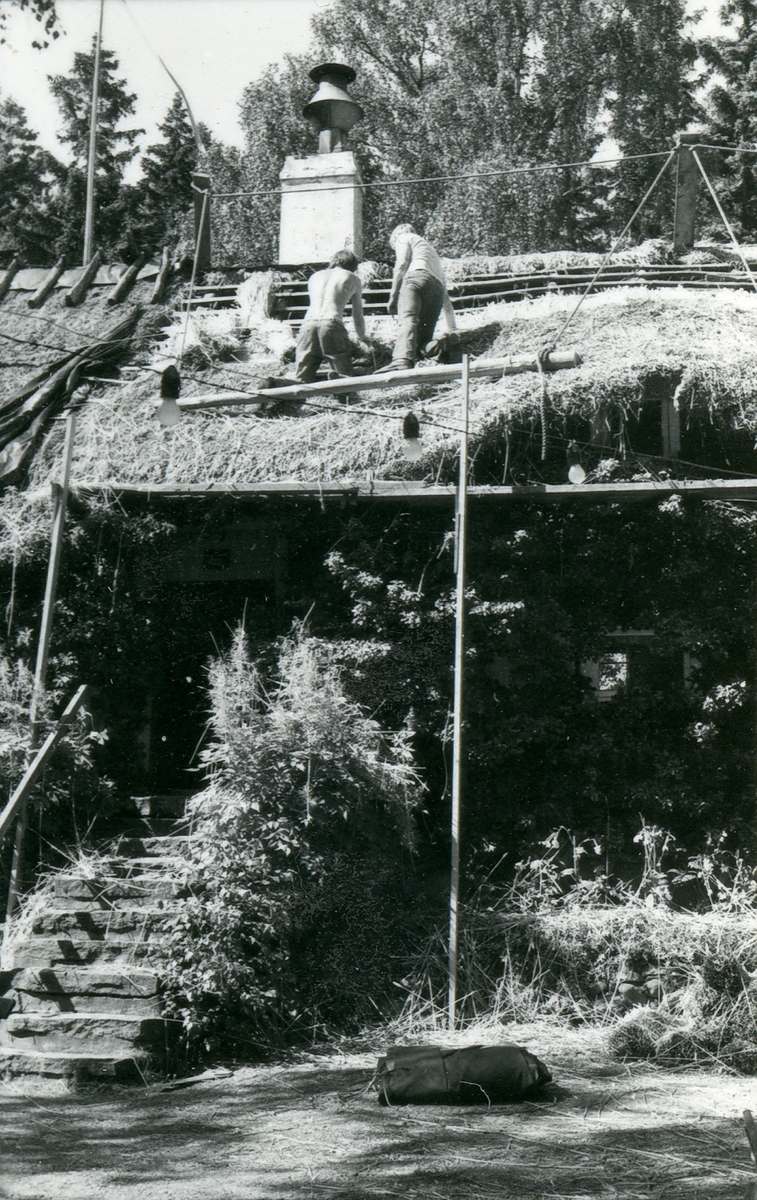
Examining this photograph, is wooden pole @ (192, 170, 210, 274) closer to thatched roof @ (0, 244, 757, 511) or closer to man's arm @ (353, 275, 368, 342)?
thatched roof @ (0, 244, 757, 511)

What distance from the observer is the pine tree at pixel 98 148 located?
1063 inches

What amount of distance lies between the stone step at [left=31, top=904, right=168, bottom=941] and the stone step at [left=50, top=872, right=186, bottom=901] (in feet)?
0.38

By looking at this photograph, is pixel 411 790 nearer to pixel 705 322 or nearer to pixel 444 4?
pixel 705 322

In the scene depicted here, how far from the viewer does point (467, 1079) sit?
24.0ft

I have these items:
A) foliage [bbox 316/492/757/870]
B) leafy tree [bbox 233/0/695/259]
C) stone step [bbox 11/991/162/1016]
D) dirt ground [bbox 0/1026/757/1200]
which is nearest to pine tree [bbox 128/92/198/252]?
leafy tree [bbox 233/0/695/259]

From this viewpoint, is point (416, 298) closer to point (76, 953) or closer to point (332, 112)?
point (332, 112)

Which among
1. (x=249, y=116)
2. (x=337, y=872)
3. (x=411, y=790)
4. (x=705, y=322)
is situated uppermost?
(x=249, y=116)

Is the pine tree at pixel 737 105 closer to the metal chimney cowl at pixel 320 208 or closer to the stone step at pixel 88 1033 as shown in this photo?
the metal chimney cowl at pixel 320 208

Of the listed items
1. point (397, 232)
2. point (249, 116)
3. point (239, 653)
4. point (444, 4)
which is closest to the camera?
point (239, 653)

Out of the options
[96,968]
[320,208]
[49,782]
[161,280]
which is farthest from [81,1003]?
[320,208]

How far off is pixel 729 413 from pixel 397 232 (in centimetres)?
387

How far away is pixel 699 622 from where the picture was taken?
1037 cm

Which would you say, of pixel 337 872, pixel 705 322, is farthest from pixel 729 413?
pixel 337 872

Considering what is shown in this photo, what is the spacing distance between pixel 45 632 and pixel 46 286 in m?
6.16
